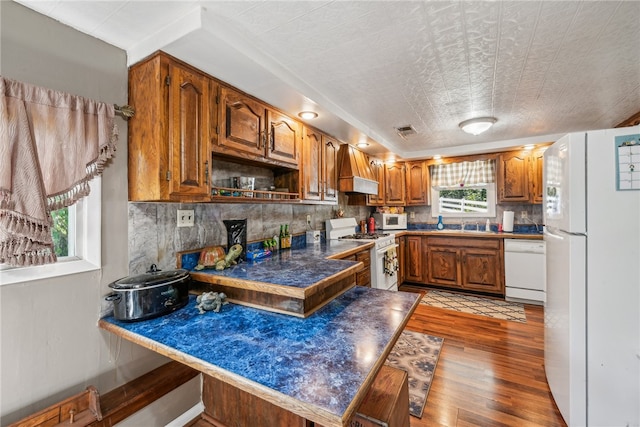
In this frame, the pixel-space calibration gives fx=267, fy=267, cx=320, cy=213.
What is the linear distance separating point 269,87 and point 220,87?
12.7 inches

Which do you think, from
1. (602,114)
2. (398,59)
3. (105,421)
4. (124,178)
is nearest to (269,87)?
(398,59)

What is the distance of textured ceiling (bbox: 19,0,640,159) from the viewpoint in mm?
1279

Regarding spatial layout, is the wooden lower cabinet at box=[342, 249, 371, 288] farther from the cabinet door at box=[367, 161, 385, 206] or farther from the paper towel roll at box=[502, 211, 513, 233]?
the paper towel roll at box=[502, 211, 513, 233]

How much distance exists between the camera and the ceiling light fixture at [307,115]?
232 centimetres

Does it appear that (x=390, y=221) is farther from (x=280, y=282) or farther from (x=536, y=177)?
(x=280, y=282)

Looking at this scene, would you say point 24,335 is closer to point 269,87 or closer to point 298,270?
point 298,270

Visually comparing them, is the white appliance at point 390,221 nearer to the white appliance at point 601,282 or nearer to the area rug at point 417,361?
the area rug at point 417,361

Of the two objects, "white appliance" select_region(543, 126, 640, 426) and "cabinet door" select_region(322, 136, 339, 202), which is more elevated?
"cabinet door" select_region(322, 136, 339, 202)

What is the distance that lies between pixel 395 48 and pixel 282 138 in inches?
42.5

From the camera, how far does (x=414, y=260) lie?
447cm

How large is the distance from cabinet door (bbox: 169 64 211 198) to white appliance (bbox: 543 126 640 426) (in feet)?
6.98

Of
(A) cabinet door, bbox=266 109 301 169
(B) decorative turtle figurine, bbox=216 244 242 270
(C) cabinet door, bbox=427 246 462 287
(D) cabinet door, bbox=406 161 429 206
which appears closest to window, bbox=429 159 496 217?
(D) cabinet door, bbox=406 161 429 206

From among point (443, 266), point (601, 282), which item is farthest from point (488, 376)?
point (443, 266)

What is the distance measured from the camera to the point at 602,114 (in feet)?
8.96
